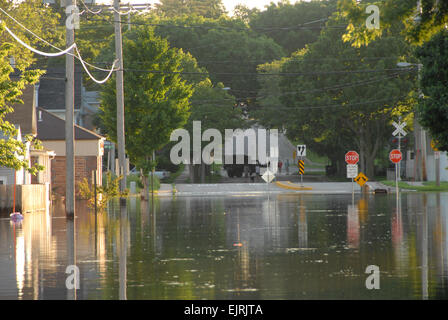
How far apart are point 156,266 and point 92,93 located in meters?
69.4

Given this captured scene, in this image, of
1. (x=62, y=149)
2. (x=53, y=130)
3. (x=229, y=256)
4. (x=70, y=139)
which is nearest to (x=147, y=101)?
(x=62, y=149)

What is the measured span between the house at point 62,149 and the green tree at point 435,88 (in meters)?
28.2

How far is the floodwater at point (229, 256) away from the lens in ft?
41.4

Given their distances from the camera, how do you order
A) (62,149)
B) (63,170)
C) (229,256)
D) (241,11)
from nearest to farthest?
1. (229,256)
2. (63,170)
3. (62,149)
4. (241,11)

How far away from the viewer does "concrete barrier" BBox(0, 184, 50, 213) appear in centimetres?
3359

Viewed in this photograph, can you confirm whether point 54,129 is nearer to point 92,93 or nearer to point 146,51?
point 146,51

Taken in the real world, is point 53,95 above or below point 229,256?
above

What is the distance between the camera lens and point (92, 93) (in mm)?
83688

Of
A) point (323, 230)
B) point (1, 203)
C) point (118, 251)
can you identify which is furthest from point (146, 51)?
point (118, 251)

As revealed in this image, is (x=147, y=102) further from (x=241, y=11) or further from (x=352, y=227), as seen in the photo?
→ (x=241, y=11)

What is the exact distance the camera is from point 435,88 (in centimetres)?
2555

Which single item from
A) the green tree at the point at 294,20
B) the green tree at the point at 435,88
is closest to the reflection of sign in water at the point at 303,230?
the green tree at the point at 435,88

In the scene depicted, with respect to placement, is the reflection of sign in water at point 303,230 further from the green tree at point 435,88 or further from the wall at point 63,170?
the wall at point 63,170

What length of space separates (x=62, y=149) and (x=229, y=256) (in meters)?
35.2
